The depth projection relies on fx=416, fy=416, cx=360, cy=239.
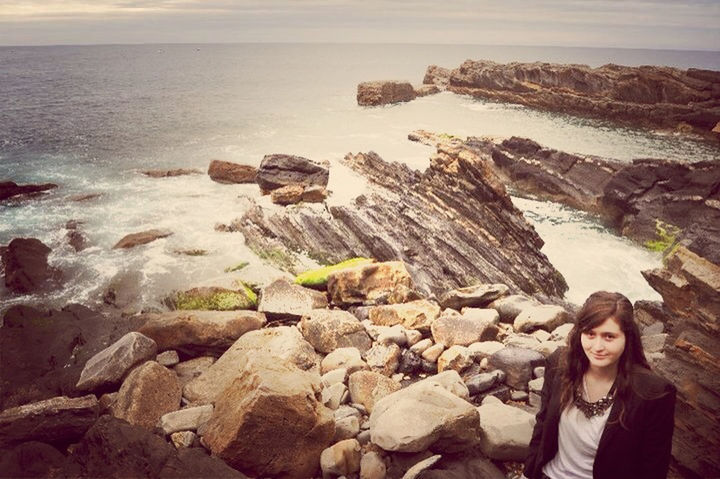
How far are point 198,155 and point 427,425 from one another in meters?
34.4

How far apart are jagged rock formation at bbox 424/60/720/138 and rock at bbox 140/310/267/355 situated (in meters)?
61.8

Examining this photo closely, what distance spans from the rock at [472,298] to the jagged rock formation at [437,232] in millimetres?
3076

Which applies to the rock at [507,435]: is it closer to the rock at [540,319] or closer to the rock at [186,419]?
the rock at [540,319]

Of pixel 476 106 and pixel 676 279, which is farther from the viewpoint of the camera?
pixel 476 106

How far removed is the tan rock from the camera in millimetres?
9590

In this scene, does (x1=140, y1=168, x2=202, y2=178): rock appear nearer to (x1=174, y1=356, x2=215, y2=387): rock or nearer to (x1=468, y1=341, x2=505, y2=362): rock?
(x1=174, y1=356, x2=215, y2=387): rock

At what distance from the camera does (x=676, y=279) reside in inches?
281

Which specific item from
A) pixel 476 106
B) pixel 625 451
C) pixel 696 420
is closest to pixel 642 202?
pixel 696 420

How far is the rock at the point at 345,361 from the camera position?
26.2ft

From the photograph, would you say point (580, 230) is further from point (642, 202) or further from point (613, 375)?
point (613, 375)

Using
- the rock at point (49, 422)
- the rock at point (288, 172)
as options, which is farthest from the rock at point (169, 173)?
the rock at point (49, 422)

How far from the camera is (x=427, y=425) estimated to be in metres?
5.25

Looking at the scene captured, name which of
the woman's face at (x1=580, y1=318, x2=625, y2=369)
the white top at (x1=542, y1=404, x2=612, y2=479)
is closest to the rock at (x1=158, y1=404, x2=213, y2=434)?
the white top at (x1=542, y1=404, x2=612, y2=479)

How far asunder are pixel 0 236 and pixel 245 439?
20881mm
